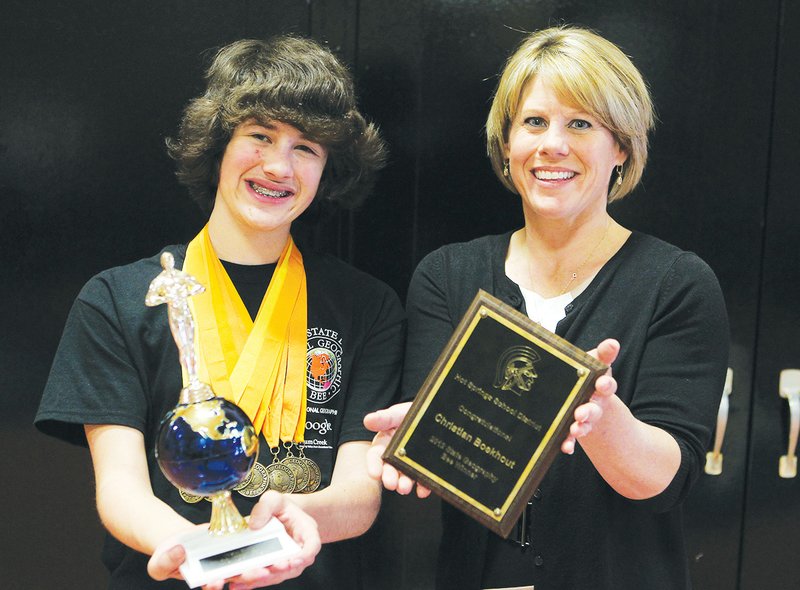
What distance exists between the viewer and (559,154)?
6.11 feet

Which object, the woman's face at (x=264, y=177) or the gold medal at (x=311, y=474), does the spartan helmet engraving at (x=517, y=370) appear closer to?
the gold medal at (x=311, y=474)

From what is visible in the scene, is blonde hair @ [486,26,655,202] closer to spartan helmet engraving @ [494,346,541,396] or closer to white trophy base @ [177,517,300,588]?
spartan helmet engraving @ [494,346,541,396]

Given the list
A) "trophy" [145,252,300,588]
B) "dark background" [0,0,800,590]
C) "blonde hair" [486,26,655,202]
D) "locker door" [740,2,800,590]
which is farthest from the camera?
"locker door" [740,2,800,590]

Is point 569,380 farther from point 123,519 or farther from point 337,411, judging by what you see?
point 123,519

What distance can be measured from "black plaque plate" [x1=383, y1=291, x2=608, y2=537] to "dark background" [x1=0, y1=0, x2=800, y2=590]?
961 millimetres

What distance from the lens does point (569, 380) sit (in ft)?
5.07

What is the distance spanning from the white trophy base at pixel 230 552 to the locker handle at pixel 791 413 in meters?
1.57

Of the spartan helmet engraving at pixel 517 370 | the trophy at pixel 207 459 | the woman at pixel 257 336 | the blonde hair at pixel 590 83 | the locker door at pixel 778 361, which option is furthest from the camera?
the locker door at pixel 778 361

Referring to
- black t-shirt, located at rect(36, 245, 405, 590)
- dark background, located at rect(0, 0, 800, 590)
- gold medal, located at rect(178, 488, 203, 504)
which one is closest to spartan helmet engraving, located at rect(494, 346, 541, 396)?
black t-shirt, located at rect(36, 245, 405, 590)

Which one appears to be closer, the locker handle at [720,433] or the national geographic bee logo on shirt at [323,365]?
the national geographic bee logo on shirt at [323,365]

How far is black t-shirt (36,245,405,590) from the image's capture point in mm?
1749

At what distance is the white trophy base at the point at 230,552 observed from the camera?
1460mm

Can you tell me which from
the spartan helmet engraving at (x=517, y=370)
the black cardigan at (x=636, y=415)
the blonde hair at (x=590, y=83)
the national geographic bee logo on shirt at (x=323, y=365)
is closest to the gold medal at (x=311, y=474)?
the national geographic bee logo on shirt at (x=323, y=365)

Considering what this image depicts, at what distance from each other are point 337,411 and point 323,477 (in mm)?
134
